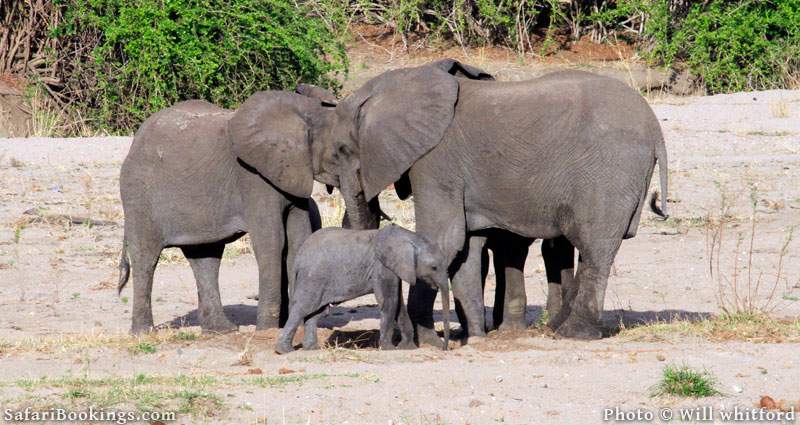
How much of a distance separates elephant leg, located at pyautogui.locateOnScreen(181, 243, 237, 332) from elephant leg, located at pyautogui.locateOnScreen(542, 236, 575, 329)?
100 inches

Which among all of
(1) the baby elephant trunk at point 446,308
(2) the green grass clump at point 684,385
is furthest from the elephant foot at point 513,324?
(2) the green grass clump at point 684,385

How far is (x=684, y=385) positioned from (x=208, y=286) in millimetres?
4700

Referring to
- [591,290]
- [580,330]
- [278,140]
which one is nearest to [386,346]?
[580,330]

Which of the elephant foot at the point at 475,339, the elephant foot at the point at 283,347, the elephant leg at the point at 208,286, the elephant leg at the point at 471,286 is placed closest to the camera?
the elephant foot at the point at 283,347

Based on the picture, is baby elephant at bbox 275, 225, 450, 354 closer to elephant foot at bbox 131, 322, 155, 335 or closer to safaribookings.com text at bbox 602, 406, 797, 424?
elephant foot at bbox 131, 322, 155, 335

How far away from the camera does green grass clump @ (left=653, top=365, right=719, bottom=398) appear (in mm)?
8156

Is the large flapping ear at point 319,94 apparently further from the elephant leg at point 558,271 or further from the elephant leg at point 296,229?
the elephant leg at point 558,271

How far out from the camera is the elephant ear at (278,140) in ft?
35.8

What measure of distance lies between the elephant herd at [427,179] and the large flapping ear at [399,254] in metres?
0.06

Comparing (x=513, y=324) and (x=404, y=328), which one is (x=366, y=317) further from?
(x=404, y=328)

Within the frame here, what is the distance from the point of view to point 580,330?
10336 millimetres

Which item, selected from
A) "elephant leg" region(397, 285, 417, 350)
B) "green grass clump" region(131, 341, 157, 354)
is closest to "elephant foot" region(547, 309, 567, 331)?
"elephant leg" region(397, 285, 417, 350)

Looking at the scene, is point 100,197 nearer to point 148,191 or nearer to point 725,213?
point 148,191

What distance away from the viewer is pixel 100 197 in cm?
1627
